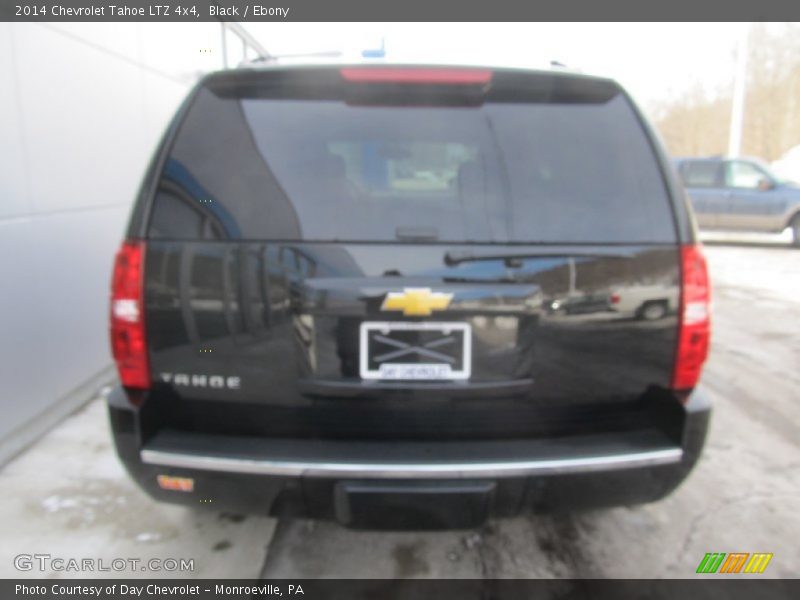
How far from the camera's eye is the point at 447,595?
226cm

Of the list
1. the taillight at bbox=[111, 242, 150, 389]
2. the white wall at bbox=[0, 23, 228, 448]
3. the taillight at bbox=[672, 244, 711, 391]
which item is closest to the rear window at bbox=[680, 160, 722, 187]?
the white wall at bbox=[0, 23, 228, 448]

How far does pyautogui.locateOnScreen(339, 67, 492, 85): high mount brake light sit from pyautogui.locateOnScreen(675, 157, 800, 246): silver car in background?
40.6 ft

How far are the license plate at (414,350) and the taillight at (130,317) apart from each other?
2.53 feet

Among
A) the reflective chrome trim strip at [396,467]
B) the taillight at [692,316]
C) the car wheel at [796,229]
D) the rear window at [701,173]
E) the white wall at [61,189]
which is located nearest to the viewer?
the reflective chrome trim strip at [396,467]

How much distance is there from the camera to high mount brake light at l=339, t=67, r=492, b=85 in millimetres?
1966

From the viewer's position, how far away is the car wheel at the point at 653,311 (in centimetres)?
192

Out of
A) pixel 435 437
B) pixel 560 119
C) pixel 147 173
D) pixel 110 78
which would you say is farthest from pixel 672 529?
pixel 110 78

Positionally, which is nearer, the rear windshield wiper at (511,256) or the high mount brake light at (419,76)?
the rear windshield wiper at (511,256)

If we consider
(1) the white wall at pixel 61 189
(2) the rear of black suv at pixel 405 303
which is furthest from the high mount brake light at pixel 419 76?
(1) the white wall at pixel 61 189

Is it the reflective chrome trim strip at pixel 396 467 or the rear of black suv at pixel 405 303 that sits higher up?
the rear of black suv at pixel 405 303

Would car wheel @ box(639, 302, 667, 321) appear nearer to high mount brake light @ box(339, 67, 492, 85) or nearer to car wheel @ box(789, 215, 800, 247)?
high mount brake light @ box(339, 67, 492, 85)

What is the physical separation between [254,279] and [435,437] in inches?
32.8

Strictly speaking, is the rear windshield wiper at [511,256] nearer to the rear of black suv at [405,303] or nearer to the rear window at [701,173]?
the rear of black suv at [405,303]

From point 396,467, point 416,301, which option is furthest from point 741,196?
point 396,467
